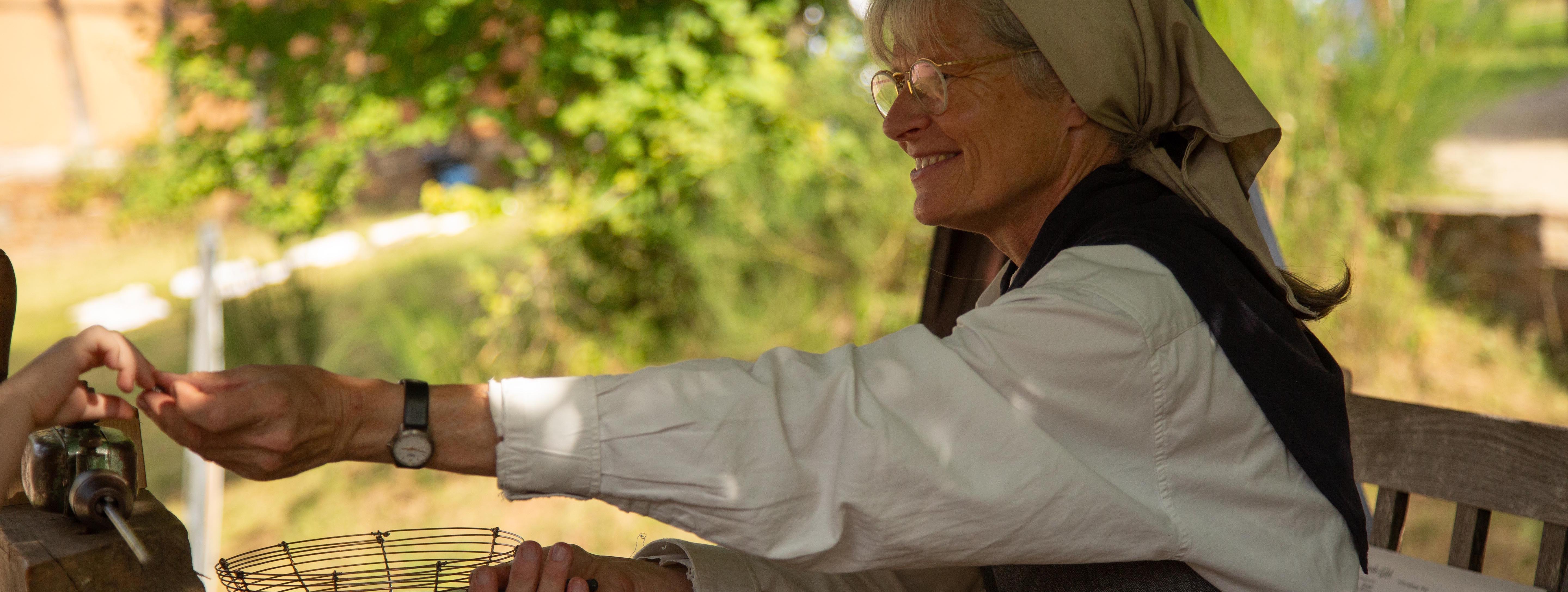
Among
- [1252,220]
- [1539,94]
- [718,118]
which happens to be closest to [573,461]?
[1252,220]

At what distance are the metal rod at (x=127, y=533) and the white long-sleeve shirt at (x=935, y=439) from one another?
41cm

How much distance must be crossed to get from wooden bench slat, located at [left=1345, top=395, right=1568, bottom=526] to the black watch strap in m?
1.65

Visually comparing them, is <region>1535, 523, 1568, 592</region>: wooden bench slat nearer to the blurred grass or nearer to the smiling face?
Answer: the smiling face

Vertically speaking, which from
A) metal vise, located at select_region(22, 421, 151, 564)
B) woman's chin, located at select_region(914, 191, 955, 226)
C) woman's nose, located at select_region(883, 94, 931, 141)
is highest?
woman's nose, located at select_region(883, 94, 931, 141)

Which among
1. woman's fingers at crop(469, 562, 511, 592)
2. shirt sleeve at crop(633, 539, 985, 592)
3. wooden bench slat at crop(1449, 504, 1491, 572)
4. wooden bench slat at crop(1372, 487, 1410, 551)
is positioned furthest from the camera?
wooden bench slat at crop(1372, 487, 1410, 551)

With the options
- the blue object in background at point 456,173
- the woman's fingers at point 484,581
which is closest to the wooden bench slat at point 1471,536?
the woman's fingers at point 484,581

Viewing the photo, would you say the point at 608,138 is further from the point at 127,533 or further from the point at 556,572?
the point at 127,533

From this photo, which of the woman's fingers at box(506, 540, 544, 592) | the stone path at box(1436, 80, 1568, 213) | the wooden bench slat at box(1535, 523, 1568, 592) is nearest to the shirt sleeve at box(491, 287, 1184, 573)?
the woman's fingers at box(506, 540, 544, 592)

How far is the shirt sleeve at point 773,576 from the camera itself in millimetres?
1855

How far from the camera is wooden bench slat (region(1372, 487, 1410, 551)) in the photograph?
228 cm

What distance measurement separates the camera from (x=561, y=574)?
5.53 feet

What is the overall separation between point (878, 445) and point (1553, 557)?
1.57 metres

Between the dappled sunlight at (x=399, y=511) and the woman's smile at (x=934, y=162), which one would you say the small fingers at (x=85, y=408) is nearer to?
the woman's smile at (x=934, y=162)

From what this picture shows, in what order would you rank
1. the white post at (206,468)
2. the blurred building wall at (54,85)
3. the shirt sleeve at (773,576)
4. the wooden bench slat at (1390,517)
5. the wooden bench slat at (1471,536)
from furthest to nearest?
the blurred building wall at (54,85) → the white post at (206,468) → the wooden bench slat at (1390,517) → the wooden bench slat at (1471,536) → the shirt sleeve at (773,576)
